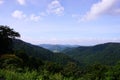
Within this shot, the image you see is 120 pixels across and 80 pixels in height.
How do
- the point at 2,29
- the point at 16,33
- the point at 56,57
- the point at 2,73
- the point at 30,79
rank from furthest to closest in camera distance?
the point at 56,57 < the point at 16,33 < the point at 2,29 < the point at 2,73 < the point at 30,79

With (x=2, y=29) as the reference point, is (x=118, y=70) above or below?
below

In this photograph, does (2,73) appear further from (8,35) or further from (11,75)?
(8,35)

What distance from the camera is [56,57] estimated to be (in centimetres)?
19650

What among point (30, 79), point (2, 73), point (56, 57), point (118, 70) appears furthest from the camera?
point (56, 57)

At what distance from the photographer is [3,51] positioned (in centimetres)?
5881

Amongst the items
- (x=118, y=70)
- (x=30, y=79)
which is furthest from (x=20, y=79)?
(x=118, y=70)

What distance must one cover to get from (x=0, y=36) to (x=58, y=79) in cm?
5149

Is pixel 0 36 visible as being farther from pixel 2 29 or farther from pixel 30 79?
pixel 30 79

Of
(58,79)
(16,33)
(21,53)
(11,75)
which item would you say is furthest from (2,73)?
(16,33)

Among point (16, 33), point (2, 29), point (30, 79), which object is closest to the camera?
point (30, 79)

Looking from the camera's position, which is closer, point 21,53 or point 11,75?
point 11,75

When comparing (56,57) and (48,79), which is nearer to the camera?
(48,79)

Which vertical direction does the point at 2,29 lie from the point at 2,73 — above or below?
above

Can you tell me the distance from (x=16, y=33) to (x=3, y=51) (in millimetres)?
12348
